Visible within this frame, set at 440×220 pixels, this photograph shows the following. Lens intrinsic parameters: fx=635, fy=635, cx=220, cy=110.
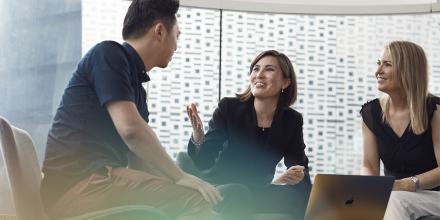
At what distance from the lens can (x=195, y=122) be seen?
322 cm

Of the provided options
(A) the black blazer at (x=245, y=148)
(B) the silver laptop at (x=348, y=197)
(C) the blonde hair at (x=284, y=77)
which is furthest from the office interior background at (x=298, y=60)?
(B) the silver laptop at (x=348, y=197)

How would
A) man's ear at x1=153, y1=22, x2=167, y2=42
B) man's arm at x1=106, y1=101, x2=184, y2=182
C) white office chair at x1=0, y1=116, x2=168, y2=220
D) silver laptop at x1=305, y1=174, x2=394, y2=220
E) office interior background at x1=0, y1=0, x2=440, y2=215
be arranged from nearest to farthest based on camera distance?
white office chair at x1=0, y1=116, x2=168, y2=220
man's arm at x1=106, y1=101, x2=184, y2=182
man's ear at x1=153, y1=22, x2=167, y2=42
silver laptop at x1=305, y1=174, x2=394, y2=220
office interior background at x1=0, y1=0, x2=440, y2=215

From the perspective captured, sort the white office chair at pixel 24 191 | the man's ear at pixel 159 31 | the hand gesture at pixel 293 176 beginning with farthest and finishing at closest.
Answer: the hand gesture at pixel 293 176, the man's ear at pixel 159 31, the white office chair at pixel 24 191

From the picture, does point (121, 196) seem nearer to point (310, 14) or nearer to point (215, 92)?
point (215, 92)

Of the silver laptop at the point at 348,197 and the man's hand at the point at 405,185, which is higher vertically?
the silver laptop at the point at 348,197

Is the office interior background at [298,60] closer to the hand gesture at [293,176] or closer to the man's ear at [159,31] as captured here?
the hand gesture at [293,176]

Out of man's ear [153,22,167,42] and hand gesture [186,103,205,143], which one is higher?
man's ear [153,22,167,42]

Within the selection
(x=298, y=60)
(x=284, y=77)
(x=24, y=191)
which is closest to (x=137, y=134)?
(x=24, y=191)

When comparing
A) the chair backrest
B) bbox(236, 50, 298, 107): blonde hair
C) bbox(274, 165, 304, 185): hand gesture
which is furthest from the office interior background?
the chair backrest

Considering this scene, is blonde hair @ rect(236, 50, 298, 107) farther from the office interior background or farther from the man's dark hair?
the man's dark hair

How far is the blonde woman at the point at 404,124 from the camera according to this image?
11.0 feet

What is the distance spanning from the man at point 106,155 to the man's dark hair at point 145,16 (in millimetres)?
201

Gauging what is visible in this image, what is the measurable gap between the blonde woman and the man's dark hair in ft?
5.09

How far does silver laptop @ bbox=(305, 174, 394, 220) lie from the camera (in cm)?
257
